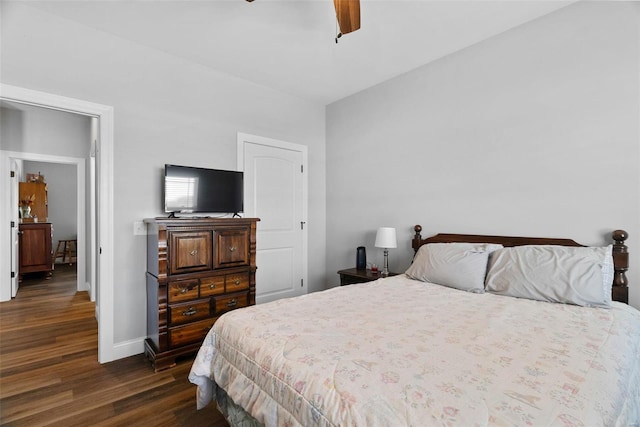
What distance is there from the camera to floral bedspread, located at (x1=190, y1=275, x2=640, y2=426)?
2.91ft

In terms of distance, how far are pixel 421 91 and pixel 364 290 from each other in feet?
7.17

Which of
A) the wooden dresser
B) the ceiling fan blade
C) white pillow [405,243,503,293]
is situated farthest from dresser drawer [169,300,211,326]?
the ceiling fan blade

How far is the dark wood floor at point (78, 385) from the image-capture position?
1913 mm

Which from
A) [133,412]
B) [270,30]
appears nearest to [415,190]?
[270,30]

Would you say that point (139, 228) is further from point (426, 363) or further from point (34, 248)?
point (34, 248)

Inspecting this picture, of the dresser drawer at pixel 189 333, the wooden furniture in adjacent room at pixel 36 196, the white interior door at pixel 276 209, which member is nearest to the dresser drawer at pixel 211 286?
the dresser drawer at pixel 189 333

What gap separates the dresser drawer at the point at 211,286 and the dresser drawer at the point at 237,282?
0.22ft

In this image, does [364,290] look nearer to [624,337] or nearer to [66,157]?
[624,337]

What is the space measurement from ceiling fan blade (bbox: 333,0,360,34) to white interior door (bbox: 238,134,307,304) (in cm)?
195

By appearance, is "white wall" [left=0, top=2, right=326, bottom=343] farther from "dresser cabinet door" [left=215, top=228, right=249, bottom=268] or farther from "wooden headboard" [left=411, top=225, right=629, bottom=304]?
"wooden headboard" [left=411, top=225, right=629, bottom=304]

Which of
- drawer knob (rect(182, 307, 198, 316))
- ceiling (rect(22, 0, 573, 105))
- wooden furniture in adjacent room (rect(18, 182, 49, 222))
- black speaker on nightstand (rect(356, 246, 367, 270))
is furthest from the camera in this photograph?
wooden furniture in adjacent room (rect(18, 182, 49, 222))

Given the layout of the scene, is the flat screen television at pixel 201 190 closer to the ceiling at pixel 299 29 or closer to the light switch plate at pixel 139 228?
the light switch plate at pixel 139 228

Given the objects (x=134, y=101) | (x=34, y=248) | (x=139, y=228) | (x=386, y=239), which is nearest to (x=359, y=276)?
(x=386, y=239)

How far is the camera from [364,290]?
7.36ft
